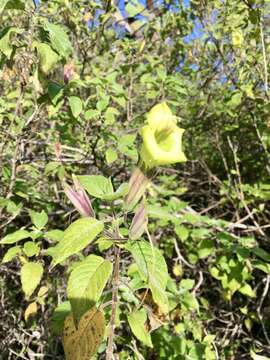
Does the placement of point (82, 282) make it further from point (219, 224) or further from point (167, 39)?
point (167, 39)

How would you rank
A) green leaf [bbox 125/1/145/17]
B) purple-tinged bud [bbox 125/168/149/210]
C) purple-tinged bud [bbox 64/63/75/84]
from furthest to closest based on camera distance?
green leaf [bbox 125/1/145/17]
purple-tinged bud [bbox 64/63/75/84]
purple-tinged bud [bbox 125/168/149/210]

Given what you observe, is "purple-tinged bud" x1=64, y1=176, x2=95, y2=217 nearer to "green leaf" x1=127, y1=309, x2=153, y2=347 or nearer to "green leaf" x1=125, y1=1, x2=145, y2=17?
"green leaf" x1=127, y1=309, x2=153, y2=347

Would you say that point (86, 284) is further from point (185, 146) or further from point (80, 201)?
point (185, 146)

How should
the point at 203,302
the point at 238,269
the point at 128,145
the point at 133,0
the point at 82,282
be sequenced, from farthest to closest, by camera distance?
the point at 133,0
the point at 203,302
the point at 238,269
the point at 128,145
the point at 82,282

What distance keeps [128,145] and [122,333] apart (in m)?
0.97

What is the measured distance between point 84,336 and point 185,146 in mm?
2748

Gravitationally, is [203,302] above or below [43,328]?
below

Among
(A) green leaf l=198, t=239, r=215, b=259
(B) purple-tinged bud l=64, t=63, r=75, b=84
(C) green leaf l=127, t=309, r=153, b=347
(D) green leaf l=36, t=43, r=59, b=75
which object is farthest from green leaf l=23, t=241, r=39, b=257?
(A) green leaf l=198, t=239, r=215, b=259

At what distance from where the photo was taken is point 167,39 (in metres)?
3.92

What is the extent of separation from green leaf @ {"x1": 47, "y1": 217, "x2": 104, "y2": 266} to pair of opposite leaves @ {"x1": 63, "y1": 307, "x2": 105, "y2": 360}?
0.18 m

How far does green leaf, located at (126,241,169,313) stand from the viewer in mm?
995

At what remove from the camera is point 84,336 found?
103 cm

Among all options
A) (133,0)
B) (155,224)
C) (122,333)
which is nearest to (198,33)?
(133,0)

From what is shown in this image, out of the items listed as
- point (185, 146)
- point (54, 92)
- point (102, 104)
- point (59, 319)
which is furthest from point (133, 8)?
point (59, 319)
